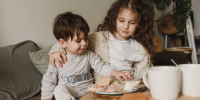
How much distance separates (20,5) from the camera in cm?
138

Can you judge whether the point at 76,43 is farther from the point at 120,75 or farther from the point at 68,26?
the point at 120,75

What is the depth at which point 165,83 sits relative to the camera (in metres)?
0.55

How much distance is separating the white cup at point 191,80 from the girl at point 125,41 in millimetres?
656

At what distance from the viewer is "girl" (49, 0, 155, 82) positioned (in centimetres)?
127

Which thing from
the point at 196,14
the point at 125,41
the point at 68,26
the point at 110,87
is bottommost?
the point at 110,87

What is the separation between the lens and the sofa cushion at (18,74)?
1.05m

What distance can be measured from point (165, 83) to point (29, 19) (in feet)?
4.26

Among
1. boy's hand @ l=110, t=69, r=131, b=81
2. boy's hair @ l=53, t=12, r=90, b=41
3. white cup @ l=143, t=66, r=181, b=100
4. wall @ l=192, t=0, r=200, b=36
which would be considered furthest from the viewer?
wall @ l=192, t=0, r=200, b=36

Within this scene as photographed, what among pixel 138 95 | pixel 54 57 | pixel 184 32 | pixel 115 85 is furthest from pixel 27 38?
pixel 184 32

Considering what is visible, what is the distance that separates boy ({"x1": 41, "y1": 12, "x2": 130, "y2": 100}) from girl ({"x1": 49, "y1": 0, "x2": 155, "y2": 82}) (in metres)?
0.21

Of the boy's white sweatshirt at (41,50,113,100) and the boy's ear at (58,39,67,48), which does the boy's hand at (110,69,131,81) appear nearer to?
the boy's white sweatshirt at (41,50,113,100)

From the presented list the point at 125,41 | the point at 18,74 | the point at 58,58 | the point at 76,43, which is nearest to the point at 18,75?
the point at 18,74

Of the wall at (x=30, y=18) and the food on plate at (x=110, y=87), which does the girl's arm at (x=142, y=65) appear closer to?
the food on plate at (x=110, y=87)

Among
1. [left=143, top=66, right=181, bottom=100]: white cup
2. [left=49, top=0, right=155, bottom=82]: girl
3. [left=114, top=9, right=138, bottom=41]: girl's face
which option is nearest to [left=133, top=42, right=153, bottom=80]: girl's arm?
[left=49, top=0, right=155, bottom=82]: girl
